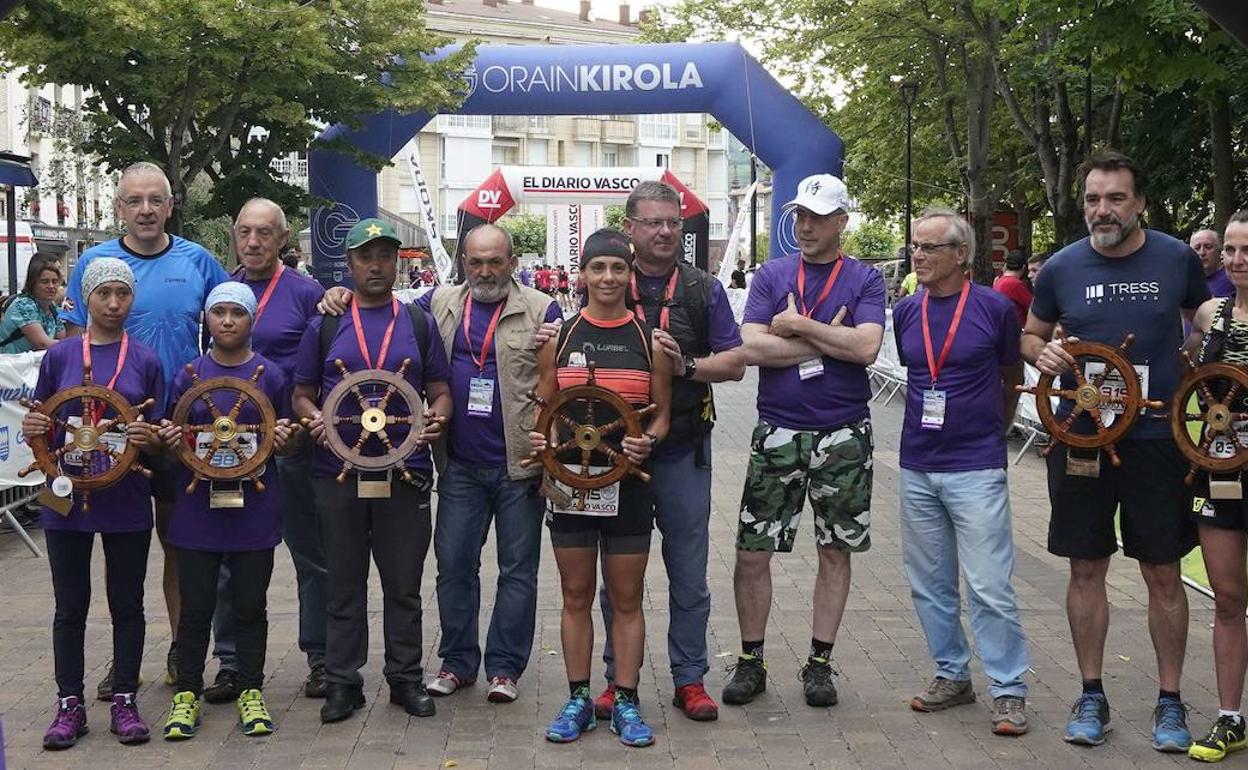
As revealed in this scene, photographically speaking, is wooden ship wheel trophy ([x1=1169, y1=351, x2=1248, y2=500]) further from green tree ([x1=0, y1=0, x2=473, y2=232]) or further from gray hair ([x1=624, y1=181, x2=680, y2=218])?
green tree ([x1=0, y1=0, x2=473, y2=232])

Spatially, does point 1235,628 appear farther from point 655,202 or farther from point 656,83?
point 656,83

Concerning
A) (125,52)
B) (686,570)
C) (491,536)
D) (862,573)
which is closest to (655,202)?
(686,570)

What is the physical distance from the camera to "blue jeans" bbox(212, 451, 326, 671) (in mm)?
6531

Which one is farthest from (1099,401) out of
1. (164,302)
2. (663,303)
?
(164,302)

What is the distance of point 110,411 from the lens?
582cm

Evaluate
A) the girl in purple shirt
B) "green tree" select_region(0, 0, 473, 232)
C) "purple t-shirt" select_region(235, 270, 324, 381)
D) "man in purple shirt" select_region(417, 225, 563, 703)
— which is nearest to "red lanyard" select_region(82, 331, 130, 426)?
the girl in purple shirt

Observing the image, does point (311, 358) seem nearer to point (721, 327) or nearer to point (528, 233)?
point (721, 327)

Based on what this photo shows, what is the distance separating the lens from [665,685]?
21.9 ft

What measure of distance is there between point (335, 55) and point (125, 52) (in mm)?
3266

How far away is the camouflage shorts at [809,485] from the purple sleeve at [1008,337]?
2.05ft

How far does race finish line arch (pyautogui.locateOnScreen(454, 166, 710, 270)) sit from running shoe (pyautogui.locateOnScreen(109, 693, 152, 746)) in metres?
18.7

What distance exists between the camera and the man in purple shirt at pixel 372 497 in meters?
6.08

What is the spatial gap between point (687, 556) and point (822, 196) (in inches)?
61.7

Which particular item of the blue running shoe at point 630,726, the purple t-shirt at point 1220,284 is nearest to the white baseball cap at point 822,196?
the blue running shoe at point 630,726
